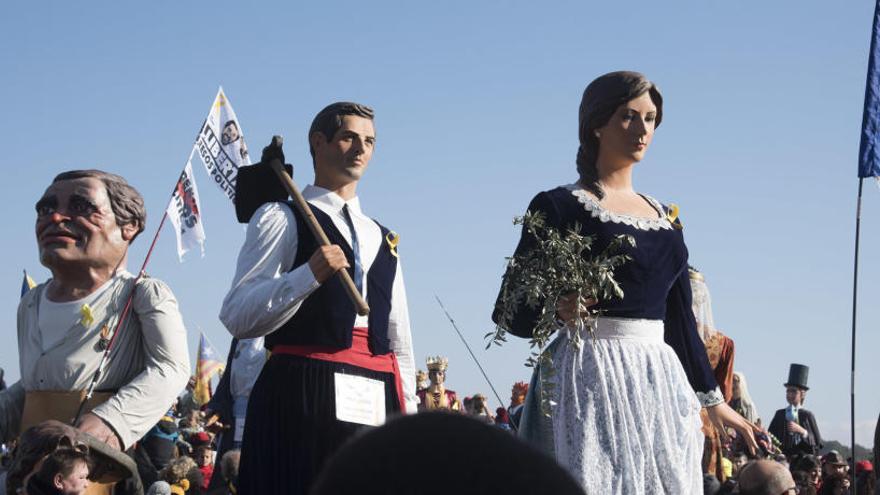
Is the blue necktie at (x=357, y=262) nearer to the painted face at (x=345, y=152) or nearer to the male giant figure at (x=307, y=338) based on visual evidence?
the male giant figure at (x=307, y=338)

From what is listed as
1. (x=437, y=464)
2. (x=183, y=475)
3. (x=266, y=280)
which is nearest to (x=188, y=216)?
(x=183, y=475)

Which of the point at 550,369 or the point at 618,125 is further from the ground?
the point at 618,125

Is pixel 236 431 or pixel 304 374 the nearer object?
pixel 304 374

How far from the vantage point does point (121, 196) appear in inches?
176

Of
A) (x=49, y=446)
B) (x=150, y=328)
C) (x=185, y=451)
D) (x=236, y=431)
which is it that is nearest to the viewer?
(x=49, y=446)

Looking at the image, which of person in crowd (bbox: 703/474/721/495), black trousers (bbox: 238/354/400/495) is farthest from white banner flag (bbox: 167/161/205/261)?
black trousers (bbox: 238/354/400/495)

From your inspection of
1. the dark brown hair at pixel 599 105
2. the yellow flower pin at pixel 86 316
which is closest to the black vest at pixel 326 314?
the yellow flower pin at pixel 86 316

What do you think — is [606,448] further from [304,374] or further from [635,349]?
[304,374]

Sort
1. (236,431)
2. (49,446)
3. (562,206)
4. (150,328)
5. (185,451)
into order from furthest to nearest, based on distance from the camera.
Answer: (185,451)
(236,431)
(562,206)
(150,328)
(49,446)

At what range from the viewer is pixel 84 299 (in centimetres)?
438

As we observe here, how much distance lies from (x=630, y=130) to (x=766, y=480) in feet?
7.60

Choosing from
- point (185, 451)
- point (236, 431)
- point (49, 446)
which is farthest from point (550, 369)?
point (185, 451)

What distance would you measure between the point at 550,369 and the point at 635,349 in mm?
325

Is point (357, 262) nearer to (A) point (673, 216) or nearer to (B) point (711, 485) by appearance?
(A) point (673, 216)
